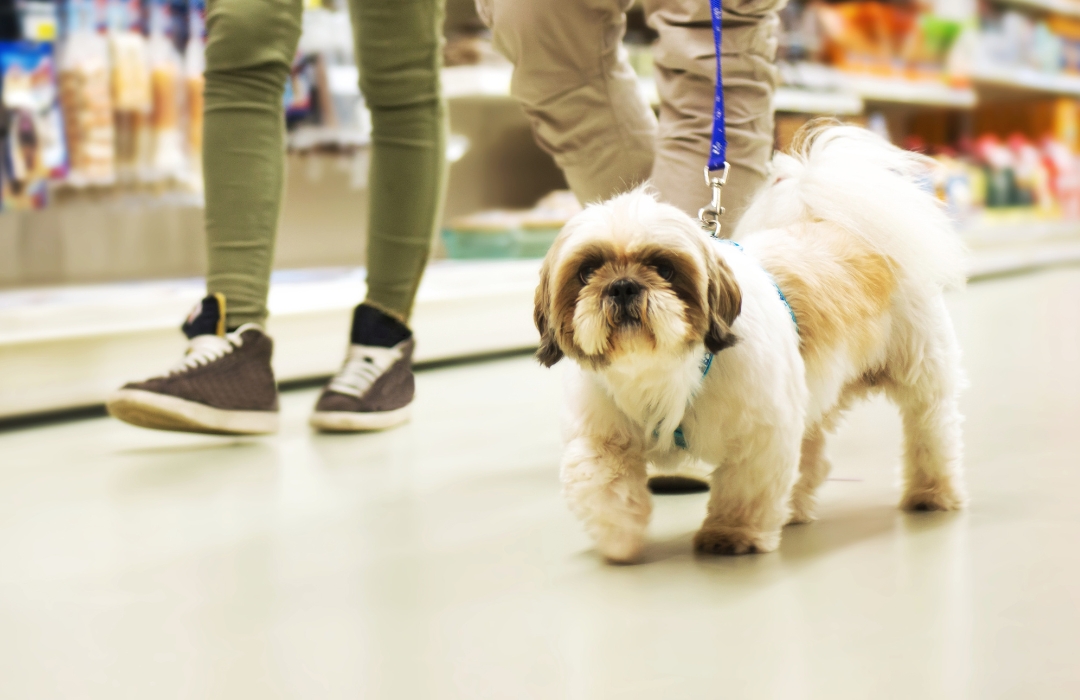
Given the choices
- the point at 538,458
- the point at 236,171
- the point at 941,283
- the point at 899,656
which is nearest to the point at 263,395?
the point at 236,171

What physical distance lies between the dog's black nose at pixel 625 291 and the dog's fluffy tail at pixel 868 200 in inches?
17.3

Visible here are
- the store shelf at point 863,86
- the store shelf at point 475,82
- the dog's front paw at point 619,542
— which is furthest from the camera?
the store shelf at point 863,86

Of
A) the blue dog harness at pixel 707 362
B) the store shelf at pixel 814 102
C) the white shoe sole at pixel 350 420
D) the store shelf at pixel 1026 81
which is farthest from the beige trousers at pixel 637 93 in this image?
the store shelf at pixel 1026 81

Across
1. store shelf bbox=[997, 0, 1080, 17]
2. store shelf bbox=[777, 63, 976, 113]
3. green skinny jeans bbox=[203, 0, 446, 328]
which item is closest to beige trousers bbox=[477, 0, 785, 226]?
green skinny jeans bbox=[203, 0, 446, 328]

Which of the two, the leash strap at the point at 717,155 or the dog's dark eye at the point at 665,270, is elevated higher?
the leash strap at the point at 717,155

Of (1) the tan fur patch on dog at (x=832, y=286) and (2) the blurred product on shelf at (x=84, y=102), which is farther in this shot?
(2) the blurred product on shelf at (x=84, y=102)

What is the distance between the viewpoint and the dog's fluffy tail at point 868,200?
135 cm

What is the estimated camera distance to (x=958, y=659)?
33.9 inches

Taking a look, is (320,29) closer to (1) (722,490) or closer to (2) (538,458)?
(2) (538,458)

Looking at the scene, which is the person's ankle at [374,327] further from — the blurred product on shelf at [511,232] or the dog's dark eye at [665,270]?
the blurred product on shelf at [511,232]

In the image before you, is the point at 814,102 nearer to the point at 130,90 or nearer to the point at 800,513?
the point at 130,90

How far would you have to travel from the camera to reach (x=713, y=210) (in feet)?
4.70

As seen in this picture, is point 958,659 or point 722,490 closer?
point 958,659

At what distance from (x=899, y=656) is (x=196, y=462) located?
4.27ft
